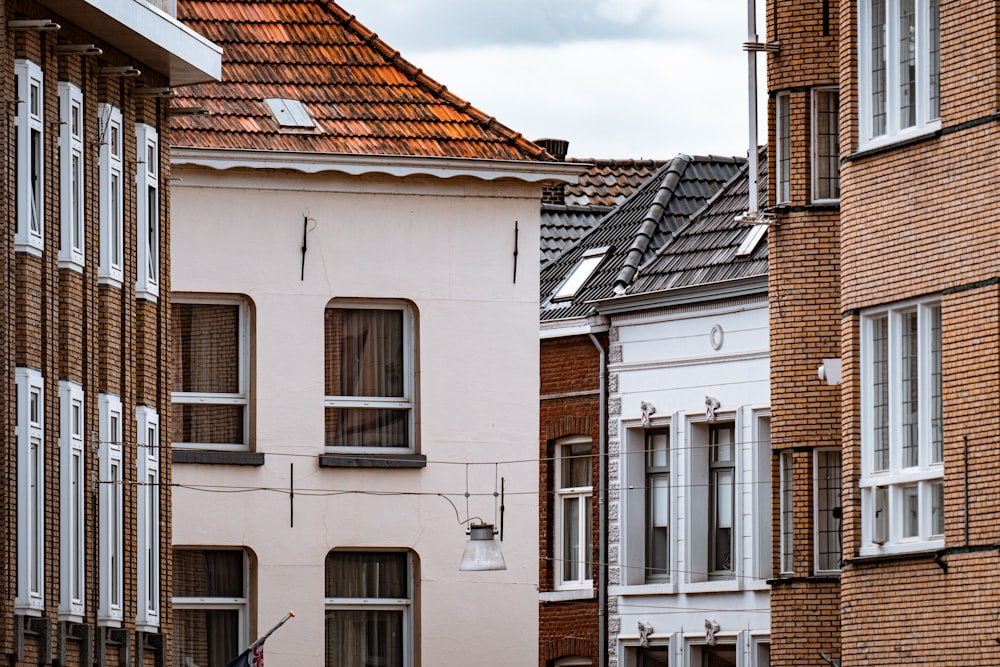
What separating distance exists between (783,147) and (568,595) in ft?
35.2

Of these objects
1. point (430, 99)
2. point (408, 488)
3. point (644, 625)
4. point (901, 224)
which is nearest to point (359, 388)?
point (408, 488)

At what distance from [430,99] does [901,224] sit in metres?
9.47

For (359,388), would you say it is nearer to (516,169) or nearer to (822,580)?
(516,169)

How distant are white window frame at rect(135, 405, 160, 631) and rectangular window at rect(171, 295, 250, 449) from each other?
13.4ft

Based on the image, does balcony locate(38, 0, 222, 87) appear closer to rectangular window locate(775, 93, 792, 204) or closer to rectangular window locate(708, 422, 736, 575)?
rectangular window locate(775, 93, 792, 204)

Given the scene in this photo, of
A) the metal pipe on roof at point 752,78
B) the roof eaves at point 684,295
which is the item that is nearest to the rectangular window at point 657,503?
the roof eaves at point 684,295

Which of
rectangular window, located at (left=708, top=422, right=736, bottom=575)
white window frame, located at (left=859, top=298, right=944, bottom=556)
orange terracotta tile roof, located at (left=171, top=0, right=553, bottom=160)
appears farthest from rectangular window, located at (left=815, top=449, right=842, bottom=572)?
rectangular window, located at (left=708, top=422, right=736, bottom=575)

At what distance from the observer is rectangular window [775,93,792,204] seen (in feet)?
91.7

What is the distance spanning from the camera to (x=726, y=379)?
34781 millimetres

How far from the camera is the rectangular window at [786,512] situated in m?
27.9

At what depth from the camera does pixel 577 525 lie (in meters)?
37.7

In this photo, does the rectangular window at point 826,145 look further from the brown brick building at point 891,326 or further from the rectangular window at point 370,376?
the rectangular window at point 370,376

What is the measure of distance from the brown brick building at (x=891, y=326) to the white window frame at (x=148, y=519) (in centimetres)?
612

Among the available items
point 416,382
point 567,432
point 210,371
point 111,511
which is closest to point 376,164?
point 416,382
